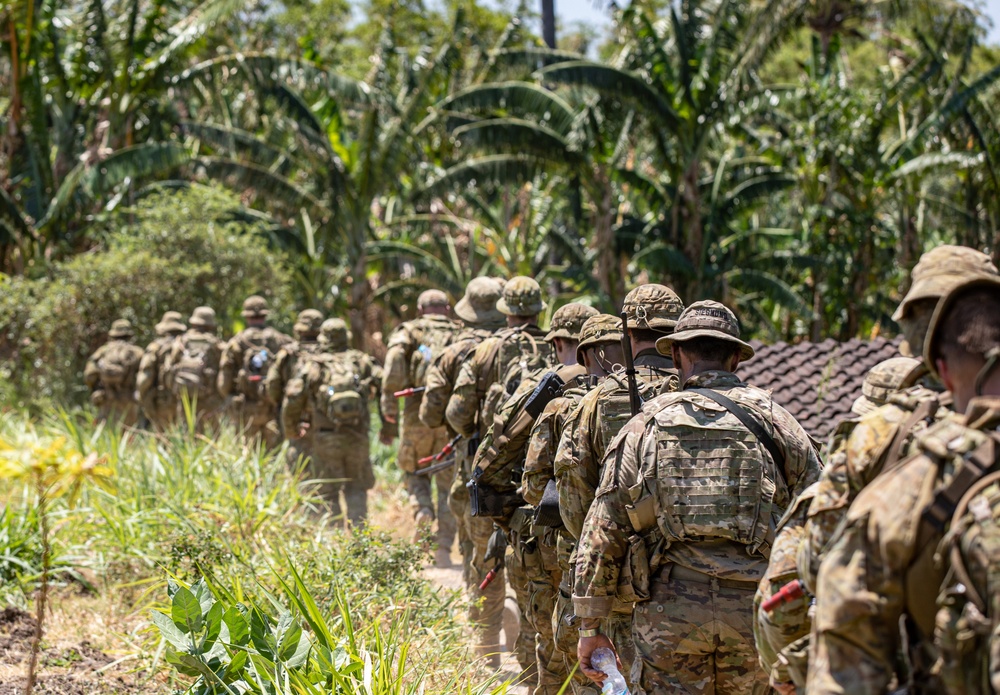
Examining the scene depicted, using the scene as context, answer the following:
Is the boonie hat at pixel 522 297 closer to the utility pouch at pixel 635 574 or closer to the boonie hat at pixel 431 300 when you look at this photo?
the boonie hat at pixel 431 300

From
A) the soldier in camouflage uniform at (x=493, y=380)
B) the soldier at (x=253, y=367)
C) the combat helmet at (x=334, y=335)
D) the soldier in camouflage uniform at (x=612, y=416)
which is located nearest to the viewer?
the soldier in camouflage uniform at (x=612, y=416)

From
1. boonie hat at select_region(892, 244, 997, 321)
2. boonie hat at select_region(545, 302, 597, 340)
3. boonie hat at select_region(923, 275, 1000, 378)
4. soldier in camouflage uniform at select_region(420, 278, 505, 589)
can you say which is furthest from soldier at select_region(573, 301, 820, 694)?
soldier in camouflage uniform at select_region(420, 278, 505, 589)

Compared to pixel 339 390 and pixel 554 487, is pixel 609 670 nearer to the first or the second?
pixel 554 487

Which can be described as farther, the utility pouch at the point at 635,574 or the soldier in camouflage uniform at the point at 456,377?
the soldier in camouflage uniform at the point at 456,377

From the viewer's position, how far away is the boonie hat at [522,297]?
6875 mm

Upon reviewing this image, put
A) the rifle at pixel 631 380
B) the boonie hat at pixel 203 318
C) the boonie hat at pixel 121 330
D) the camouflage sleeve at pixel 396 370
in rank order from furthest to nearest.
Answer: the boonie hat at pixel 121 330
the boonie hat at pixel 203 318
the camouflage sleeve at pixel 396 370
the rifle at pixel 631 380

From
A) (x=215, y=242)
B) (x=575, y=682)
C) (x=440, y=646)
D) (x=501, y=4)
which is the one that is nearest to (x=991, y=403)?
(x=575, y=682)

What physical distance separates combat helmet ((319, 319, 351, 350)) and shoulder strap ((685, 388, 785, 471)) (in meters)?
7.13

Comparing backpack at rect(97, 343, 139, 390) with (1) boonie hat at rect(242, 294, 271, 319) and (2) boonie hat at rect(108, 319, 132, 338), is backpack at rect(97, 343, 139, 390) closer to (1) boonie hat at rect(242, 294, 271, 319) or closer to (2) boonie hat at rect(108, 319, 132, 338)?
(2) boonie hat at rect(108, 319, 132, 338)

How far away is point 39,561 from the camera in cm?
721

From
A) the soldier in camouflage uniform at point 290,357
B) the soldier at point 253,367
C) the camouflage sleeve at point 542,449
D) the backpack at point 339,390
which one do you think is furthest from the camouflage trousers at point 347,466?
the camouflage sleeve at point 542,449

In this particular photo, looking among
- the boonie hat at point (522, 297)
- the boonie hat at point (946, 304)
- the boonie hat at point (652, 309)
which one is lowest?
the boonie hat at point (522, 297)

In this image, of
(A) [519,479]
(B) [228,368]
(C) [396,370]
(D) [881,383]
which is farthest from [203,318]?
(D) [881,383]

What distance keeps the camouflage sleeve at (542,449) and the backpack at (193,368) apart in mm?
8776
